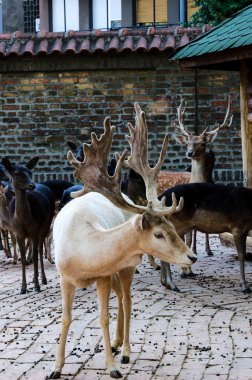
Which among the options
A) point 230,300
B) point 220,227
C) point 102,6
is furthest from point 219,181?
point 102,6

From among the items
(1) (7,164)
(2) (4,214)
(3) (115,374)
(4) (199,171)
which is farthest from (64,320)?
(4) (199,171)

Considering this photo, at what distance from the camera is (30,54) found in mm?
15000

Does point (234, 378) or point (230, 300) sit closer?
point (234, 378)

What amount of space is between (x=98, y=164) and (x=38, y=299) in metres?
2.84

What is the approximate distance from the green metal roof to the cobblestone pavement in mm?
2505

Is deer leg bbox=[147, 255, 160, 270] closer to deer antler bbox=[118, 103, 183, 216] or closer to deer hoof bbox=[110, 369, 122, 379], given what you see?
deer antler bbox=[118, 103, 183, 216]

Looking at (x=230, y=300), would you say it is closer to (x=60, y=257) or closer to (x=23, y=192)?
(x=23, y=192)

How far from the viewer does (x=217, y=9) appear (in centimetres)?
1703

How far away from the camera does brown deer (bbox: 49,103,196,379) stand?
19.0 ft

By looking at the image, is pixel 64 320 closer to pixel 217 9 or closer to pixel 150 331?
pixel 150 331

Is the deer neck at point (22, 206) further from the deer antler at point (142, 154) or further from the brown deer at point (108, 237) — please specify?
the deer antler at point (142, 154)

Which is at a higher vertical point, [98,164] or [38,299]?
[98,164]

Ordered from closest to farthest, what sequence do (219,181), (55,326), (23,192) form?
(55,326), (23,192), (219,181)

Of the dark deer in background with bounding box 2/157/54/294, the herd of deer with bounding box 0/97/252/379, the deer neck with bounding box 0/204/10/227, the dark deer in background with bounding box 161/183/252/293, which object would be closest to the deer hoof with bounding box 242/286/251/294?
the dark deer in background with bounding box 161/183/252/293
